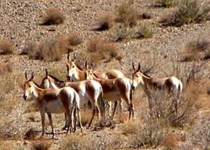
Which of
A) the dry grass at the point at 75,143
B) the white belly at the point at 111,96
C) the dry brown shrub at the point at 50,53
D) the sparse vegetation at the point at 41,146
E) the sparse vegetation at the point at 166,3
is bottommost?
the sparse vegetation at the point at 41,146

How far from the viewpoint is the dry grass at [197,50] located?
35.0 m

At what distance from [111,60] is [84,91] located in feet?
43.3

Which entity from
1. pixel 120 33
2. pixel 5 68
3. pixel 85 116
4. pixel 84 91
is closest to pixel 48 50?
pixel 5 68

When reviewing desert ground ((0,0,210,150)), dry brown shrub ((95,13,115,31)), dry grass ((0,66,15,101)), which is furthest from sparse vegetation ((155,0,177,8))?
dry grass ((0,66,15,101))

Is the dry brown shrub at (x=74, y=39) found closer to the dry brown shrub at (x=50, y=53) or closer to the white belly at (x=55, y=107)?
the dry brown shrub at (x=50, y=53)

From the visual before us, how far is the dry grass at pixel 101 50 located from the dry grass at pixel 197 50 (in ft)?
10.7

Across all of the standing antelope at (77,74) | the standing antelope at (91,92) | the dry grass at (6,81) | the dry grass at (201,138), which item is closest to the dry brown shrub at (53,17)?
the dry grass at (6,81)

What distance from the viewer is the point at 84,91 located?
23328 mm

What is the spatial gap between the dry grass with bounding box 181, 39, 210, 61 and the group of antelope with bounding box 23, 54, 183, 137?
8887 mm

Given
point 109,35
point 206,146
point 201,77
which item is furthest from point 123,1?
point 206,146

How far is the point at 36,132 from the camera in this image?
22.7m

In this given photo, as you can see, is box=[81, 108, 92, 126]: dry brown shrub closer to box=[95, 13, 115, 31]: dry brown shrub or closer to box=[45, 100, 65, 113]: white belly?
box=[45, 100, 65, 113]: white belly

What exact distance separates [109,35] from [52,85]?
16.9m

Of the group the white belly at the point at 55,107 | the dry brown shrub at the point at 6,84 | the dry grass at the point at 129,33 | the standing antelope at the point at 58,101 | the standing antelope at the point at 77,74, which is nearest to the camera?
the standing antelope at the point at 58,101
